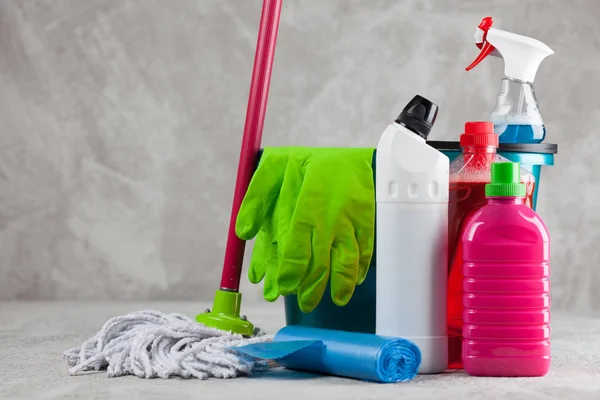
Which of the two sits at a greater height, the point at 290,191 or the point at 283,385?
the point at 290,191

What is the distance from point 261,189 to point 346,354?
292 millimetres

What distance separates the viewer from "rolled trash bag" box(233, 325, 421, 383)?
1300mm

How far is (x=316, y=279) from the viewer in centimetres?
141

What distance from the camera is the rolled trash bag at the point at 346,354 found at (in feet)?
4.26

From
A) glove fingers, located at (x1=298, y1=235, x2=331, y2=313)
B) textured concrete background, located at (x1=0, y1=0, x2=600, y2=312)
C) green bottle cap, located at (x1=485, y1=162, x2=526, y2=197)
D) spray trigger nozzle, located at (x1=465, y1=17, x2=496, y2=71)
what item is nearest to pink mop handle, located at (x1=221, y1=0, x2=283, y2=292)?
glove fingers, located at (x1=298, y1=235, x2=331, y2=313)

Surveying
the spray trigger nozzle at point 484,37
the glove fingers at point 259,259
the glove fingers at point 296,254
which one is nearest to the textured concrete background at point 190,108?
the spray trigger nozzle at point 484,37

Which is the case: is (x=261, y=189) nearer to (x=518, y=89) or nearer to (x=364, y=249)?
(x=364, y=249)

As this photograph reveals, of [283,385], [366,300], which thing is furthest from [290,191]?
[283,385]

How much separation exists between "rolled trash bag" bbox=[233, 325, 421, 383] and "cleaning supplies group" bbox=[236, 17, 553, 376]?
0.15 feet

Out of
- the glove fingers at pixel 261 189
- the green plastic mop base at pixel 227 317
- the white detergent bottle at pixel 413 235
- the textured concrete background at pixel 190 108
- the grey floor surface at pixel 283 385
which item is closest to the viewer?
the grey floor surface at pixel 283 385

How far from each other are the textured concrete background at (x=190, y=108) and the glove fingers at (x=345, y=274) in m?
1.12

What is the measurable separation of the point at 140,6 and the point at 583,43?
1.08 metres

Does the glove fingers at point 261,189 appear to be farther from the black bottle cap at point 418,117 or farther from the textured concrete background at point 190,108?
the textured concrete background at point 190,108

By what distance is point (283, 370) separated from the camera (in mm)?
1425
